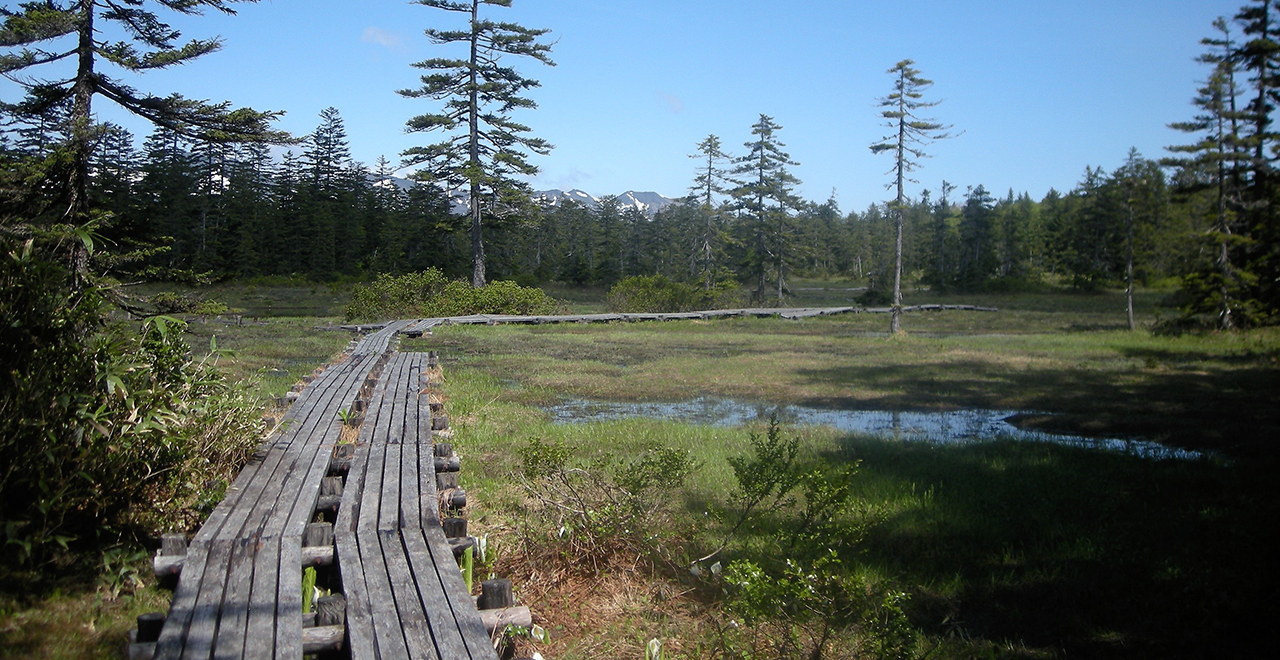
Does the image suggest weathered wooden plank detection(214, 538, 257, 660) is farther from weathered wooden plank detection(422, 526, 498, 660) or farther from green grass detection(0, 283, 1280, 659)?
weathered wooden plank detection(422, 526, 498, 660)

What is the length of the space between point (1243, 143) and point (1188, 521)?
2707 cm

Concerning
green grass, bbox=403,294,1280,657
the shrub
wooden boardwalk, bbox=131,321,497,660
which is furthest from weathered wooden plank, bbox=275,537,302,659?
the shrub

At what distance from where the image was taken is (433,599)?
351cm

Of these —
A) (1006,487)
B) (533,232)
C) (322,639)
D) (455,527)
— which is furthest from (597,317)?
(533,232)

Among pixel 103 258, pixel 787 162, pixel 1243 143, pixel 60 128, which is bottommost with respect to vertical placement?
pixel 103 258

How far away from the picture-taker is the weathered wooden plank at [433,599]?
10.2ft

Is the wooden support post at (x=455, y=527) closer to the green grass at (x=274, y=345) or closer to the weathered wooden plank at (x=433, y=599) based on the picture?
the weathered wooden plank at (x=433, y=599)

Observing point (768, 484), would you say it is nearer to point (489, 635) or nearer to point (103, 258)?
point (489, 635)

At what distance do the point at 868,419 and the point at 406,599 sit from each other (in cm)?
929

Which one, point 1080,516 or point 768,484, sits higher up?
point 768,484

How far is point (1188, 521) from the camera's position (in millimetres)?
6227

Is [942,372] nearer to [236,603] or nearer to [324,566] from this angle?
[324,566]

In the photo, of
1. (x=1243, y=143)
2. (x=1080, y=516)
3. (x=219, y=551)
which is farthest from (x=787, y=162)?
(x=219, y=551)

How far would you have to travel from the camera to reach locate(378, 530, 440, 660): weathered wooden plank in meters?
3.12
